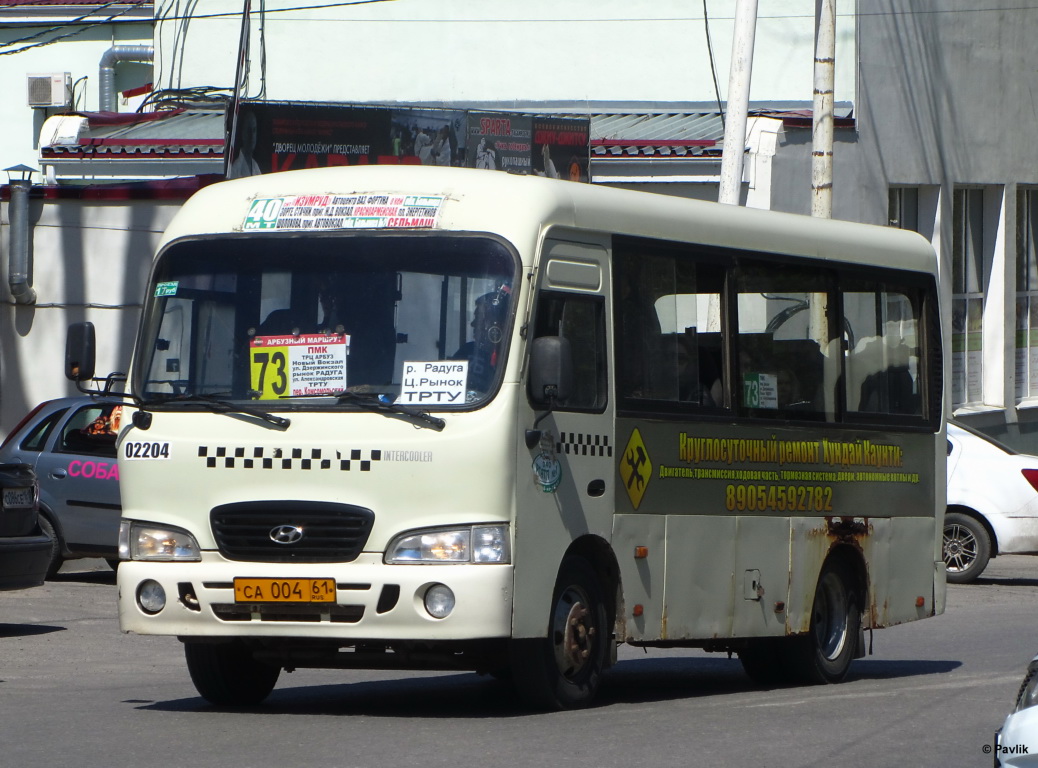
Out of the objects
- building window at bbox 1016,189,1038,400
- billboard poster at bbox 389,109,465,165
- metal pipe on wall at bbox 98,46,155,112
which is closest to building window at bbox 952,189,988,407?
building window at bbox 1016,189,1038,400

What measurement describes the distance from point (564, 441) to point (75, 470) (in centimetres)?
865

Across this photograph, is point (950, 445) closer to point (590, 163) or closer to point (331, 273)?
point (590, 163)

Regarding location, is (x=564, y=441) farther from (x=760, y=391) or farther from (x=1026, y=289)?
(x=1026, y=289)

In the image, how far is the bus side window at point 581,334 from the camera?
8.76 m

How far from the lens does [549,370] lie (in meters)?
8.43

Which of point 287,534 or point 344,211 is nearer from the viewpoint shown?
point 287,534

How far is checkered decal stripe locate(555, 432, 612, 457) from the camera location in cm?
881

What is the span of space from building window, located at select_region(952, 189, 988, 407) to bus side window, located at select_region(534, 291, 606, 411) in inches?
768

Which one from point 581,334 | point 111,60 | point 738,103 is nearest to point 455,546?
point 581,334

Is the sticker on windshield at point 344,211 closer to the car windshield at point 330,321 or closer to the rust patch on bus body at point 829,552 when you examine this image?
the car windshield at point 330,321

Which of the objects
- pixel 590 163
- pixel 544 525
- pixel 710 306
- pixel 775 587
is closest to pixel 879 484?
pixel 775 587

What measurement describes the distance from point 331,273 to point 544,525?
5.05ft

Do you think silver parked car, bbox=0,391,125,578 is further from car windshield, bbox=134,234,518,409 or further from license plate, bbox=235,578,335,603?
license plate, bbox=235,578,335,603

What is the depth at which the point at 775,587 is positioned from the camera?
10.4 metres
